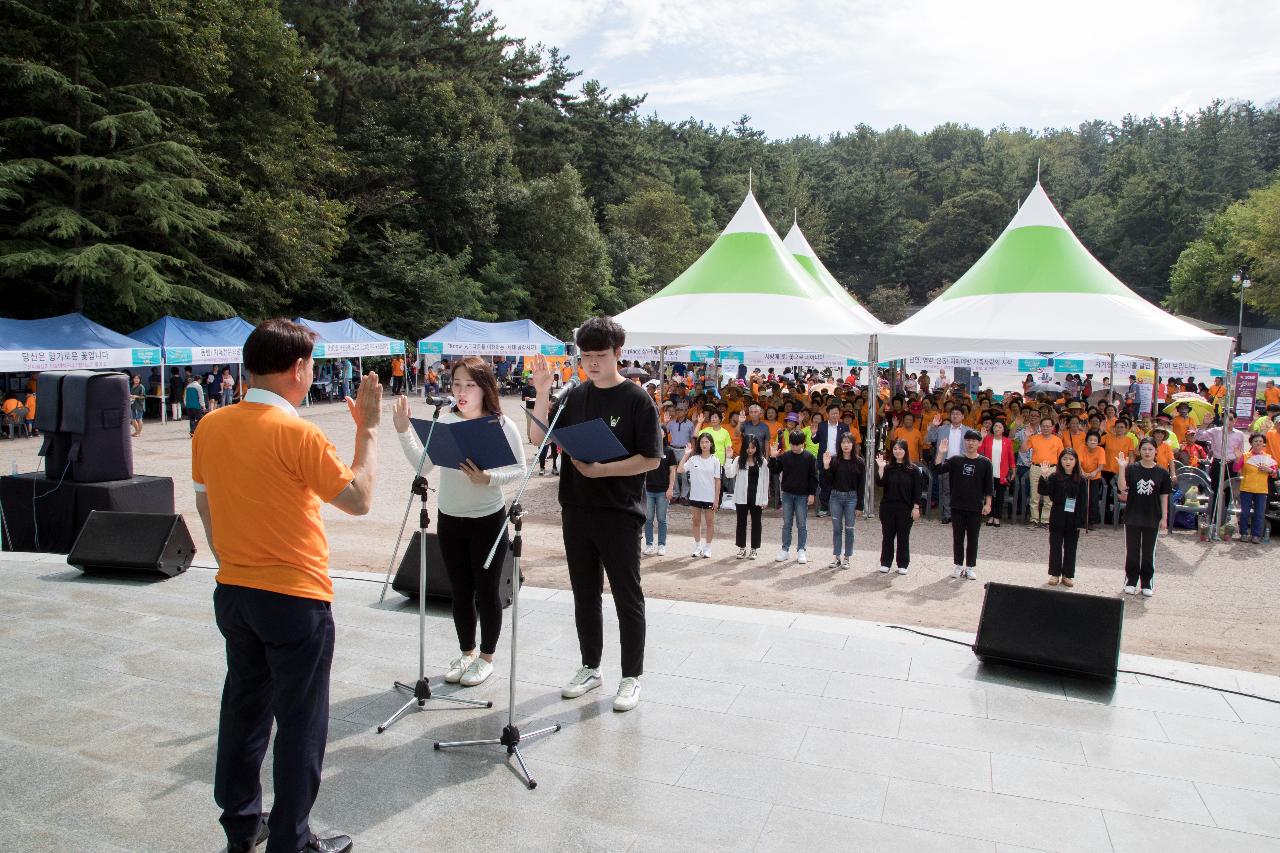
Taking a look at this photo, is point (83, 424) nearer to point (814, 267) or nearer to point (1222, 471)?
point (1222, 471)

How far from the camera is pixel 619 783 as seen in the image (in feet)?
11.3

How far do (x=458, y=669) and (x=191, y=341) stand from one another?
2033 centimetres

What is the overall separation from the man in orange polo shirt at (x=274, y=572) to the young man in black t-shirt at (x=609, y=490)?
141 centimetres

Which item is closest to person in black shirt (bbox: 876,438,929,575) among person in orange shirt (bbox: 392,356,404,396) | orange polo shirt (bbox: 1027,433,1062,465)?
orange polo shirt (bbox: 1027,433,1062,465)

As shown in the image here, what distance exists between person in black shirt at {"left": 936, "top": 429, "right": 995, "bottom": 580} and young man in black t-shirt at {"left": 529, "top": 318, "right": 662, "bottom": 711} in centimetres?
512

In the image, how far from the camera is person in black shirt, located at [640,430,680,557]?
9.00m

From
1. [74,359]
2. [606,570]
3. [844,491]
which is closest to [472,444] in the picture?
[606,570]

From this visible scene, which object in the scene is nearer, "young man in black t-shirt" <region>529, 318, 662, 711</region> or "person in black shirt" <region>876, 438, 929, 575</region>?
"young man in black t-shirt" <region>529, 318, 662, 711</region>

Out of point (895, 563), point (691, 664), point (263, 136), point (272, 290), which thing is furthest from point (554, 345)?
point (691, 664)

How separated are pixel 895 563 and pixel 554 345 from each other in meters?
19.2

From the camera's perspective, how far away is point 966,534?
8656mm

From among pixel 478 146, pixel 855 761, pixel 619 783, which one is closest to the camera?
pixel 619 783

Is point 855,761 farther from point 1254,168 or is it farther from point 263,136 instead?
point 1254,168

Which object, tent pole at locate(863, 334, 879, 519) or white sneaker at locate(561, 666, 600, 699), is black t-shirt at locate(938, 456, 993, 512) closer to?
tent pole at locate(863, 334, 879, 519)
